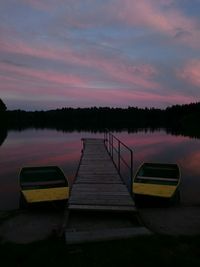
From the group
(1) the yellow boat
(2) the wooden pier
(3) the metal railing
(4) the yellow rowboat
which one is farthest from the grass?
(3) the metal railing

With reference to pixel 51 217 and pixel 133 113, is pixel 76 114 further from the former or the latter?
pixel 51 217

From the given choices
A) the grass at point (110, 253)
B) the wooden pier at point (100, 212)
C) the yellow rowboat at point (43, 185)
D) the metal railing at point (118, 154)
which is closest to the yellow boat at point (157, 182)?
the metal railing at point (118, 154)

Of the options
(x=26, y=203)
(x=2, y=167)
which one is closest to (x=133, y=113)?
Answer: (x=2, y=167)

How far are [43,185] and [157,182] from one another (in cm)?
338

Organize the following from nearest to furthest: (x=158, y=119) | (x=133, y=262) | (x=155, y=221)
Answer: (x=133, y=262)
(x=155, y=221)
(x=158, y=119)

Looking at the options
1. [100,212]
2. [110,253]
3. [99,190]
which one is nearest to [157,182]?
[99,190]

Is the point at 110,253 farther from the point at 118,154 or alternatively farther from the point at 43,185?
the point at 118,154

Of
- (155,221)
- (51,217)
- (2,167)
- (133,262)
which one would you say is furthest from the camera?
(2,167)

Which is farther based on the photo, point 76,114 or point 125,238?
point 76,114

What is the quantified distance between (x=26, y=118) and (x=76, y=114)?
62.7 feet

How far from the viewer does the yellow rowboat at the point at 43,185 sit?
9133 mm

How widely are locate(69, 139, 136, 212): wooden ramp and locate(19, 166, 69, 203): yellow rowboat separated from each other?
1.30ft

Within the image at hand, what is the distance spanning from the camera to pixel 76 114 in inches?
4993

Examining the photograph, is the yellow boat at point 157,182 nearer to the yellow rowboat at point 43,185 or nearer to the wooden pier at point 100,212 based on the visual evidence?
the wooden pier at point 100,212
